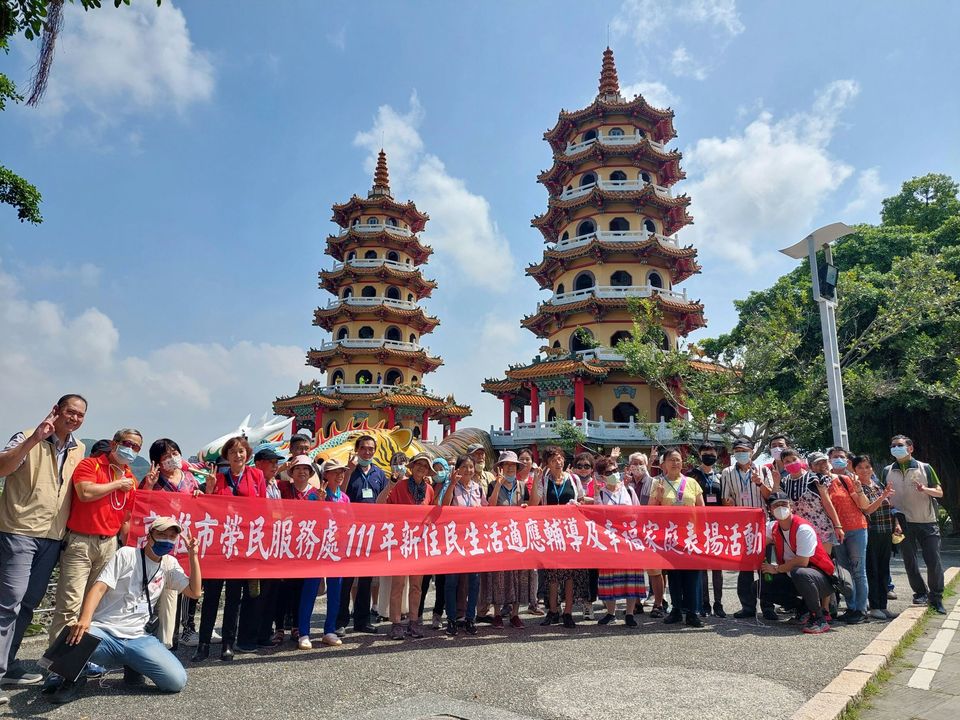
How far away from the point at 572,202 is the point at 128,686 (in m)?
26.2

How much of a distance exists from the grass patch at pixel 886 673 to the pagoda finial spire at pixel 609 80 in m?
28.0

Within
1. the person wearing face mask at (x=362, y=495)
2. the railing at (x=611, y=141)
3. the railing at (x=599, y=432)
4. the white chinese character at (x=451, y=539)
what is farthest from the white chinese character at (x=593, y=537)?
the railing at (x=611, y=141)

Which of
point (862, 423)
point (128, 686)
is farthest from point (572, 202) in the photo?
point (128, 686)

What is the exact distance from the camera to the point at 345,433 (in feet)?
49.7

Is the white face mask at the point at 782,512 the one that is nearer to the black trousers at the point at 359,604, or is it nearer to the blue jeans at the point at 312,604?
the black trousers at the point at 359,604

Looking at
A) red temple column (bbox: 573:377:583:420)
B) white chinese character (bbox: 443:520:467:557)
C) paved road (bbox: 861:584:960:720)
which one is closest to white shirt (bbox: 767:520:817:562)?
paved road (bbox: 861:584:960:720)

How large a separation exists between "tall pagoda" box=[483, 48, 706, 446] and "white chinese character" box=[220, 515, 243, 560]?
1969cm

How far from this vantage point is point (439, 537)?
19.5ft

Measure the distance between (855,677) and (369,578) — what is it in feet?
14.0

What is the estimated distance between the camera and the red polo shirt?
439 centimetres

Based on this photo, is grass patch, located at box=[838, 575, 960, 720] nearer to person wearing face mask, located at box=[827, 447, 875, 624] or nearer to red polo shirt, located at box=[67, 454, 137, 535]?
person wearing face mask, located at box=[827, 447, 875, 624]

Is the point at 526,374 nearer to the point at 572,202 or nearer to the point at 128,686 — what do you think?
the point at 572,202

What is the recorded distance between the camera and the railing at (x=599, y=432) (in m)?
23.9

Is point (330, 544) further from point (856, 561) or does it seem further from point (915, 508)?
point (915, 508)
